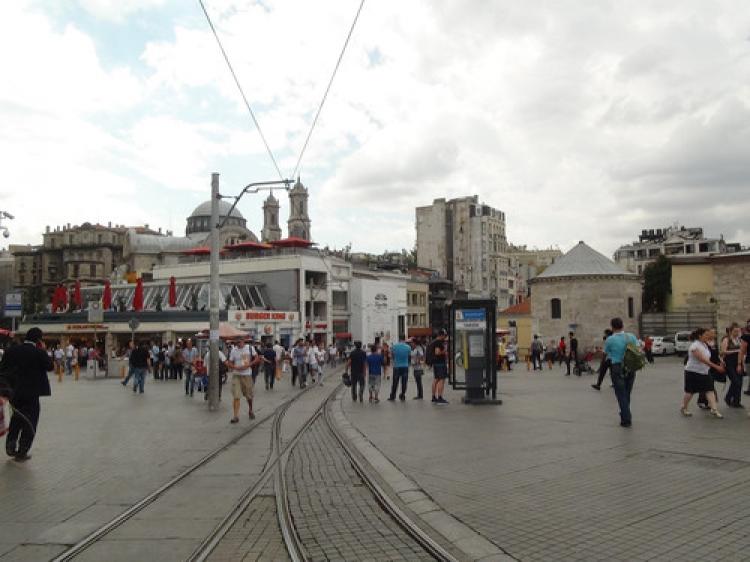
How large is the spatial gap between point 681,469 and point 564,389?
1265 cm

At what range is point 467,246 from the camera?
101625 mm

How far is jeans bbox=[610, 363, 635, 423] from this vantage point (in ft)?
37.2

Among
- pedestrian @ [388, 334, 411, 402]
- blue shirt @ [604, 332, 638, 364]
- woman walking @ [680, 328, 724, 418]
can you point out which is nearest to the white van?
pedestrian @ [388, 334, 411, 402]

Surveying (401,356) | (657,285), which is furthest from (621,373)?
(657,285)

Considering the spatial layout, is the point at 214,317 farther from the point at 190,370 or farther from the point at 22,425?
the point at 22,425

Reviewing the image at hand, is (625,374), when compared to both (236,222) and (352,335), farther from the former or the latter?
(236,222)

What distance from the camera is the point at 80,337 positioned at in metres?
57.8

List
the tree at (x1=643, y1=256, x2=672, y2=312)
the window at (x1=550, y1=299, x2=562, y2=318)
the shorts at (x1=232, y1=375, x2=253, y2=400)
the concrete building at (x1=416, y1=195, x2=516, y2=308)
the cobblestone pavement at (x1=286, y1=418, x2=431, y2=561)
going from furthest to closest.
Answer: the concrete building at (x1=416, y1=195, x2=516, y2=308) < the tree at (x1=643, y1=256, x2=672, y2=312) < the window at (x1=550, y1=299, x2=562, y2=318) < the shorts at (x1=232, y1=375, x2=253, y2=400) < the cobblestone pavement at (x1=286, y1=418, x2=431, y2=561)

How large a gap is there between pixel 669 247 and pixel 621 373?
110402 millimetres

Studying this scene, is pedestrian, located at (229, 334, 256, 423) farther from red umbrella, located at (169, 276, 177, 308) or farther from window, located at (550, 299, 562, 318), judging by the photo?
red umbrella, located at (169, 276, 177, 308)

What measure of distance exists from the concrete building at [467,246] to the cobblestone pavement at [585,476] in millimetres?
85381

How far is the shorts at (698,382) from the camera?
12398 mm

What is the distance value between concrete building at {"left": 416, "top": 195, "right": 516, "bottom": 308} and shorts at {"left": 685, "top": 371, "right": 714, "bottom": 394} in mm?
84656

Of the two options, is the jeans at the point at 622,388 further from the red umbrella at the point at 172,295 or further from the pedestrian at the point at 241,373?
the red umbrella at the point at 172,295
